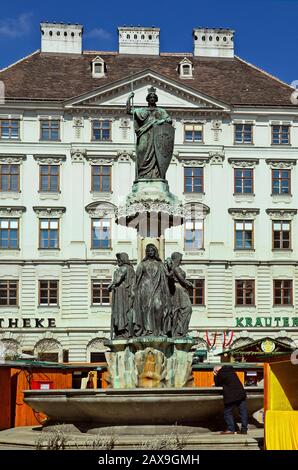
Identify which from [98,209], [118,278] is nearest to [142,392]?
[118,278]

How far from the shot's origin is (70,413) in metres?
15.6

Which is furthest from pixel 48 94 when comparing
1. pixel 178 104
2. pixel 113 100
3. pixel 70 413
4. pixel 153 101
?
pixel 70 413

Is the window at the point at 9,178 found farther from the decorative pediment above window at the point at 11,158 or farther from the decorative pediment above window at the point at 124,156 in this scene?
the decorative pediment above window at the point at 124,156

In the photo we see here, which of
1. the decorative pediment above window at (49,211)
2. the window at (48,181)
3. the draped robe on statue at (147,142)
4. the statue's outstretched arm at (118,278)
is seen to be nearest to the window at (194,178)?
the decorative pediment above window at (49,211)

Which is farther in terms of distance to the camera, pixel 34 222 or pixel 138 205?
pixel 34 222

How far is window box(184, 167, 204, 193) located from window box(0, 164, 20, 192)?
27.9 feet

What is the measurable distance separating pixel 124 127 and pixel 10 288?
9.92 m

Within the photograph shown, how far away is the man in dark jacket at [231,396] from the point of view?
15.0 meters

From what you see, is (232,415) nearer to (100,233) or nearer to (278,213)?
(100,233)

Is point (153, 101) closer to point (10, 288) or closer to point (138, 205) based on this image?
point (138, 205)

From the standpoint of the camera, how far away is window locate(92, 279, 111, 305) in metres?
47.8

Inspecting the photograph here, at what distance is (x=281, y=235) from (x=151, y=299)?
3264 centimetres

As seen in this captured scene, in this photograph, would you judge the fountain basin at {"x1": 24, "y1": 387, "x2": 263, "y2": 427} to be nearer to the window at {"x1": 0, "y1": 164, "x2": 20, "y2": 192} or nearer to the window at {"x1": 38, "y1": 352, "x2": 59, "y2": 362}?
the window at {"x1": 38, "y1": 352, "x2": 59, "y2": 362}

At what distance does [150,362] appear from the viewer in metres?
17.3
